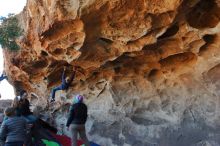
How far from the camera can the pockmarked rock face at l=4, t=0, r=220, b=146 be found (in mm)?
8070

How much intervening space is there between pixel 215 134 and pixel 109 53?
3.11 m

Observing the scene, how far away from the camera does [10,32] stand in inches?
445

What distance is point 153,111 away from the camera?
9.98m

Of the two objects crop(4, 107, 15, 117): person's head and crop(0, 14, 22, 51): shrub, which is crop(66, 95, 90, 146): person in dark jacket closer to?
crop(4, 107, 15, 117): person's head

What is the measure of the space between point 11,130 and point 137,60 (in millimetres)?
3930

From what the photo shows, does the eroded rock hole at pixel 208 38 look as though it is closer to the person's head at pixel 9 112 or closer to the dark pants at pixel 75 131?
the dark pants at pixel 75 131

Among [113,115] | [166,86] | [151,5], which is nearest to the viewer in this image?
[151,5]

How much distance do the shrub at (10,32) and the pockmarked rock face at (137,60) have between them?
0.94 feet

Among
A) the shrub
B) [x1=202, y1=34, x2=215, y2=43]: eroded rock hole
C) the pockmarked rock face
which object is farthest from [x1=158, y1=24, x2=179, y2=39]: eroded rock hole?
the shrub

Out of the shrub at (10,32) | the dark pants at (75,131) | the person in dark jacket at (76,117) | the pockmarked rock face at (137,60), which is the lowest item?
the dark pants at (75,131)

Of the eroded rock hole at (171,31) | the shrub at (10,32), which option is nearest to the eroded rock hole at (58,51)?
the shrub at (10,32)

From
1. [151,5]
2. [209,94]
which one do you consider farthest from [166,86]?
[151,5]

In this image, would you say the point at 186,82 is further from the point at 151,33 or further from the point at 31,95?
the point at 31,95

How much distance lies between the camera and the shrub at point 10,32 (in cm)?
1134
